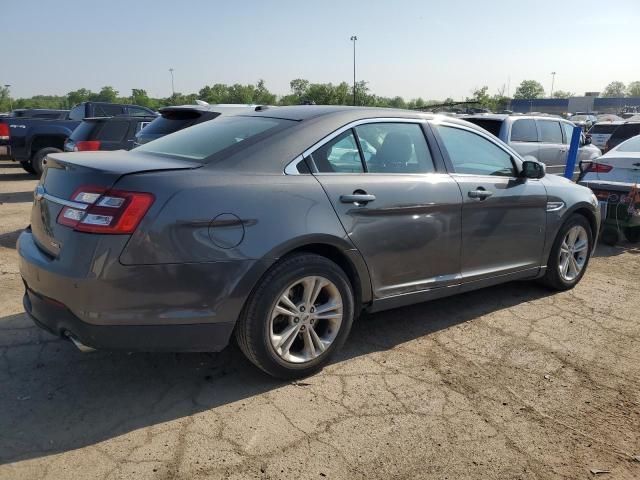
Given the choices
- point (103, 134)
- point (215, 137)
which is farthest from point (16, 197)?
point (215, 137)

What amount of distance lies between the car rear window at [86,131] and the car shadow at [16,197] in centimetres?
144

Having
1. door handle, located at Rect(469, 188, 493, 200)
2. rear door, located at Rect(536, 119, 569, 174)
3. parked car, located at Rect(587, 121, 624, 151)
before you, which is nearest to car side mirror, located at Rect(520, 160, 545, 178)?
door handle, located at Rect(469, 188, 493, 200)

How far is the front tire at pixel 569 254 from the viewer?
500 centimetres

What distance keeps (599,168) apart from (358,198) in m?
5.63

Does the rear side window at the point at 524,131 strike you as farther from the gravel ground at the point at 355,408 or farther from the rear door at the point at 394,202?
the rear door at the point at 394,202

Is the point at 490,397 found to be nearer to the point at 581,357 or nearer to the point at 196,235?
the point at 581,357

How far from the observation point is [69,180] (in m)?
2.94

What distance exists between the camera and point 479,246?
4.21 meters

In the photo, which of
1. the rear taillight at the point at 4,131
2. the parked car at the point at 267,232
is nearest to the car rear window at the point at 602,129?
the parked car at the point at 267,232

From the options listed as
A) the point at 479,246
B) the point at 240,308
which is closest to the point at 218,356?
the point at 240,308

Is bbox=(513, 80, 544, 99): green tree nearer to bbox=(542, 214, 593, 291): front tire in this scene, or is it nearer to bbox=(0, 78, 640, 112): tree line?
bbox=(0, 78, 640, 112): tree line

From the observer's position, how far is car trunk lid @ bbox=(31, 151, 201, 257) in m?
2.80

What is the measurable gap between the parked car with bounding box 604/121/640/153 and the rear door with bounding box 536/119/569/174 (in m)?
3.01

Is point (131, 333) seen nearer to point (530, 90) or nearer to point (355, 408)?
point (355, 408)
